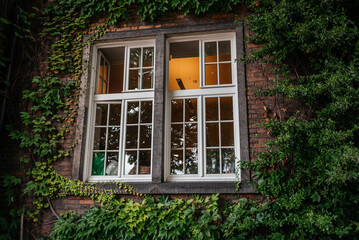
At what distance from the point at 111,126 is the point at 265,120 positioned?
8.06ft

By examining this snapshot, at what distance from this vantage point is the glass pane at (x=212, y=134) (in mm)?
4340

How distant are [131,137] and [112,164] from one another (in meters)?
0.53

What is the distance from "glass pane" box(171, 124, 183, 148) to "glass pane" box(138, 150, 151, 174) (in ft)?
1.40

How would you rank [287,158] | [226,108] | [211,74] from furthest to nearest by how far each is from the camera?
[211,74], [226,108], [287,158]

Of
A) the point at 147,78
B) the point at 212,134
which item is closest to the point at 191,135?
the point at 212,134

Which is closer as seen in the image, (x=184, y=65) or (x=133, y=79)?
(x=133, y=79)

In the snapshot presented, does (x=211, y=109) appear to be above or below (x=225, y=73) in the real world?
below

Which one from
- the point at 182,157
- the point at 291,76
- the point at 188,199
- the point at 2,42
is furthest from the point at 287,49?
the point at 2,42

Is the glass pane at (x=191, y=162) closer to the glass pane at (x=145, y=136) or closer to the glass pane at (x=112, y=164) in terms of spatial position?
the glass pane at (x=145, y=136)

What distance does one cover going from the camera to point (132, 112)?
15.5 ft

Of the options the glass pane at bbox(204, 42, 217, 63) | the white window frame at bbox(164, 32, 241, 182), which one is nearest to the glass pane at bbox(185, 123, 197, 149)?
the white window frame at bbox(164, 32, 241, 182)

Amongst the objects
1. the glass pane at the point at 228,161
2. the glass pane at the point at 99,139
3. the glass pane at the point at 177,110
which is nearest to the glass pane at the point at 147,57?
the glass pane at the point at 177,110

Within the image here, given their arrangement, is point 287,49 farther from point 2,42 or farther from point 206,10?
point 2,42

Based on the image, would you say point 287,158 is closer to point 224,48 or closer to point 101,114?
point 224,48
